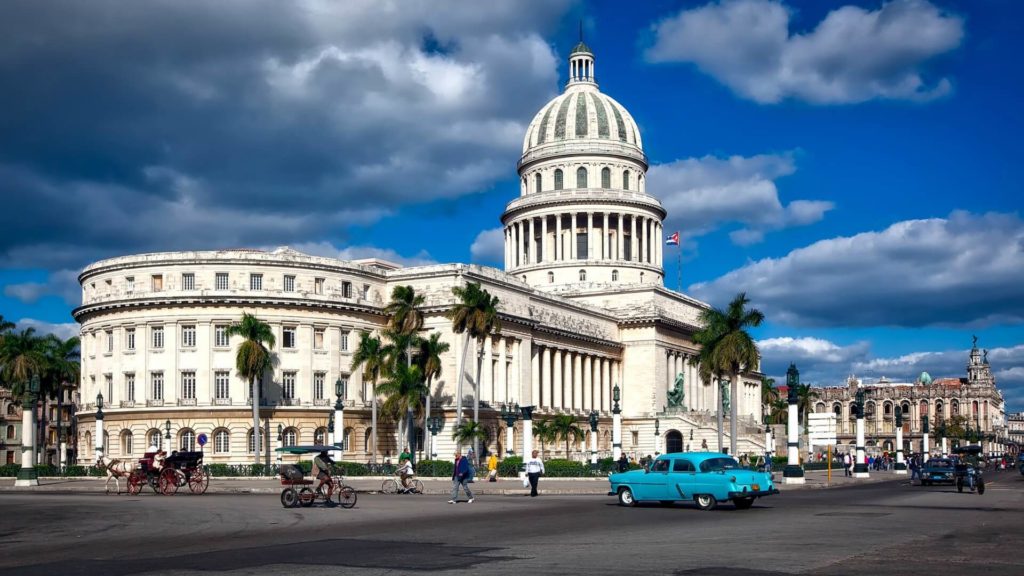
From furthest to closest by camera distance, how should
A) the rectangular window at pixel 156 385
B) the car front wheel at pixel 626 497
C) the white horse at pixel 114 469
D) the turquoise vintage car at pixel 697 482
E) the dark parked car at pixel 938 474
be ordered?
the rectangular window at pixel 156 385 < the dark parked car at pixel 938 474 < the white horse at pixel 114 469 < the car front wheel at pixel 626 497 < the turquoise vintage car at pixel 697 482

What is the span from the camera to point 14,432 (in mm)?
121625

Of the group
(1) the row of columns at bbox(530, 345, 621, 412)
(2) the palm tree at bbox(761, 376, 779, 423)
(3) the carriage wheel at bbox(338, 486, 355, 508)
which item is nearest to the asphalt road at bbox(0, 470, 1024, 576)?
(3) the carriage wheel at bbox(338, 486, 355, 508)

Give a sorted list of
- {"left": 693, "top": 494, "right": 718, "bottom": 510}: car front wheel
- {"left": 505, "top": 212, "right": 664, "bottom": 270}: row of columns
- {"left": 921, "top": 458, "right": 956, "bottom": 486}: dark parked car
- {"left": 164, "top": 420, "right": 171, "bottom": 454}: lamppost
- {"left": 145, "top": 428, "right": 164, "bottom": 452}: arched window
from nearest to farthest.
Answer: {"left": 693, "top": 494, "right": 718, "bottom": 510}: car front wheel < {"left": 921, "top": 458, "right": 956, "bottom": 486}: dark parked car < {"left": 164, "top": 420, "right": 171, "bottom": 454}: lamppost < {"left": 145, "top": 428, "right": 164, "bottom": 452}: arched window < {"left": 505, "top": 212, "right": 664, "bottom": 270}: row of columns

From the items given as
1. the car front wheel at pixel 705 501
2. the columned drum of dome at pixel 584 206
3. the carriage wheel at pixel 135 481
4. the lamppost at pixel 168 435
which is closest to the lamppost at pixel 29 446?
→ the carriage wheel at pixel 135 481

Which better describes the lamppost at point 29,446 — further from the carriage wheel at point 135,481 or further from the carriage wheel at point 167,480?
the carriage wheel at point 167,480

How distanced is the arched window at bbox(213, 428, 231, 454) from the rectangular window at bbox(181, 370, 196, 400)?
10.4 ft

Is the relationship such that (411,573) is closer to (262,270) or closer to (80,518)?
(80,518)

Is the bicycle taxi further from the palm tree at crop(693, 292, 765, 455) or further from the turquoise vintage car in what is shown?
the palm tree at crop(693, 292, 765, 455)

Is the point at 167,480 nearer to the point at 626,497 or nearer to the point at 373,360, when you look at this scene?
the point at 626,497

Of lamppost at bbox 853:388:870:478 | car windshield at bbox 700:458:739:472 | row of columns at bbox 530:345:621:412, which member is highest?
row of columns at bbox 530:345:621:412

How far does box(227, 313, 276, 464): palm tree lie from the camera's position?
236ft

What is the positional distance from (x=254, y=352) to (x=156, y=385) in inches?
459

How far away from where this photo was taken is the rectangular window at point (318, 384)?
3226 inches

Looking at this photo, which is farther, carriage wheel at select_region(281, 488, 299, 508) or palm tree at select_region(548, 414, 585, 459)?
palm tree at select_region(548, 414, 585, 459)
